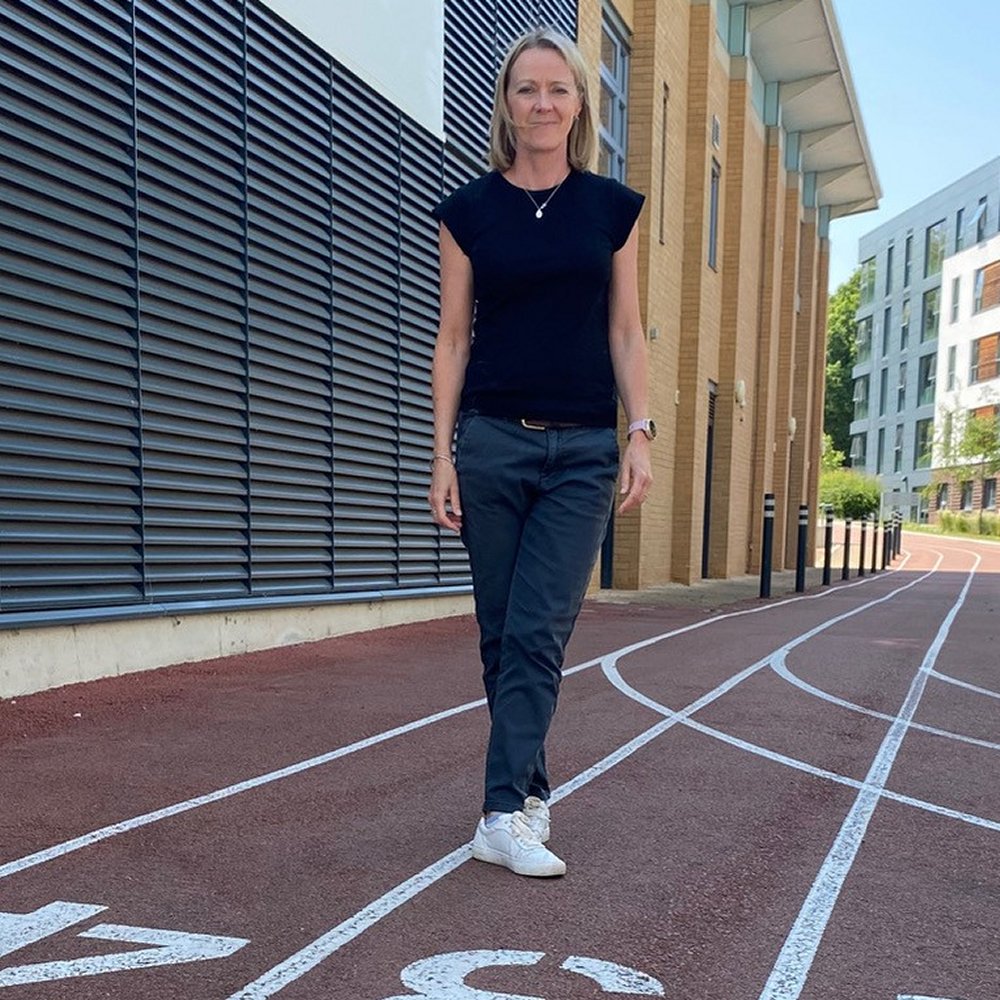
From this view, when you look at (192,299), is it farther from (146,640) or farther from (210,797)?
(210,797)

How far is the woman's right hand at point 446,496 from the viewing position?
3.15 metres

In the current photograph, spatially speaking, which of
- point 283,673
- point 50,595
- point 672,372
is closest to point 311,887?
point 50,595

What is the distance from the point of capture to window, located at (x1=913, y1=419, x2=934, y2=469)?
68.4m

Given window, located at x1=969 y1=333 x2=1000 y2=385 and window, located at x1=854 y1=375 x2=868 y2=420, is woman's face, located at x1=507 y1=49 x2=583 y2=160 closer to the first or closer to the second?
window, located at x1=969 y1=333 x2=1000 y2=385

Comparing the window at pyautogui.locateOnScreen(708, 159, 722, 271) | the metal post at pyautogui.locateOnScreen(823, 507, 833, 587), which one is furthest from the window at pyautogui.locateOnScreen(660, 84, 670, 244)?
the metal post at pyautogui.locateOnScreen(823, 507, 833, 587)

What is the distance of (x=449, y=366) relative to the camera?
3203 mm

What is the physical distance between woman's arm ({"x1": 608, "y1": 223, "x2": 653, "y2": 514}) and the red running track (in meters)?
1.10

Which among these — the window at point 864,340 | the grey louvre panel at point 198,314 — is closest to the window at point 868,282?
the window at point 864,340

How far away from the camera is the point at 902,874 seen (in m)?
3.05

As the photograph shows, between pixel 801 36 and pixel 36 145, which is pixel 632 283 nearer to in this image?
pixel 36 145

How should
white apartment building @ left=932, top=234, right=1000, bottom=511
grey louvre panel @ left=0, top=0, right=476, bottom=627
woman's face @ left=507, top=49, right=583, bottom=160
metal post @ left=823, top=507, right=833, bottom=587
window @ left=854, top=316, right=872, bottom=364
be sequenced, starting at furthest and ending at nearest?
window @ left=854, top=316, right=872, bottom=364 < white apartment building @ left=932, top=234, right=1000, bottom=511 < metal post @ left=823, top=507, right=833, bottom=587 < grey louvre panel @ left=0, top=0, right=476, bottom=627 < woman's face @ left=507, top=49, right=583, bottom=160

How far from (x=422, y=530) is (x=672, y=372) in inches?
355

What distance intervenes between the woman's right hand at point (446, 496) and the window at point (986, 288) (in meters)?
63.3

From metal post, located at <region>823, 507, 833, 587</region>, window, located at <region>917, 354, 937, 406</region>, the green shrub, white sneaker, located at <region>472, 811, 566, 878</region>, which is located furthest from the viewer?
window, located at <region>917, 354, 937, 406</region>
